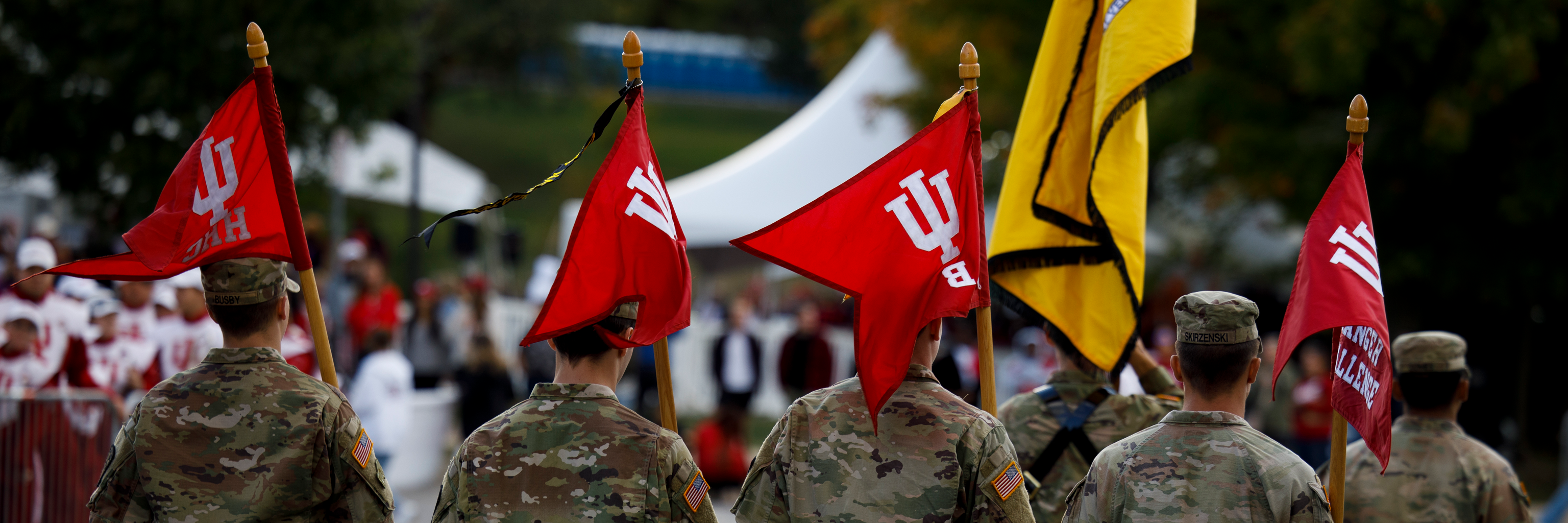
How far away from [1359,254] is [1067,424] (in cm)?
133

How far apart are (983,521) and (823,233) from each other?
37.8 inches

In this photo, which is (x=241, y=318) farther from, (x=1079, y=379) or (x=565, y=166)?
(x=1079, y=379)

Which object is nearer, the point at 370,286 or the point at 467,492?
the point at 467,492

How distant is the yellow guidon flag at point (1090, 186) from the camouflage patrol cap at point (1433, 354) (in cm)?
98

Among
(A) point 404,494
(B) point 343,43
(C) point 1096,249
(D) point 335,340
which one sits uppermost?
(B) point 343,43

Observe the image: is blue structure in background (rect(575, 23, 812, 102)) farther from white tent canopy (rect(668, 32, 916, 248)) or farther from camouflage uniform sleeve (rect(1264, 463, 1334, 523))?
camouflage uniform sleeve (rect(1264, 463, 1334, 523))

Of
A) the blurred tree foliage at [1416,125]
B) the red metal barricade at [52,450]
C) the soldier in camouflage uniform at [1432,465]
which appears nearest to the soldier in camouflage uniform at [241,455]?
the soldier in camouflage uniform at [1432,465]

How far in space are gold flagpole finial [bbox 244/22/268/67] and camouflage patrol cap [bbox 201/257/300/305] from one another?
64cm

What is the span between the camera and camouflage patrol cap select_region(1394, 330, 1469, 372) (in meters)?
4.67

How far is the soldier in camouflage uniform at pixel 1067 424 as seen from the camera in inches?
192

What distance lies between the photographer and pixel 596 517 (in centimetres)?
354

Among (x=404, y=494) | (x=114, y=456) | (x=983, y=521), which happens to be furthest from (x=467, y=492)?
(x=404, y=494)

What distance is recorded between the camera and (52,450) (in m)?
7.40

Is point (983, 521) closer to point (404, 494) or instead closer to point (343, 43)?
point (404, 494)
